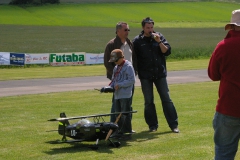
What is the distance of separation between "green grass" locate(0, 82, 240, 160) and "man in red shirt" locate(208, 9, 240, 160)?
8.03 ft

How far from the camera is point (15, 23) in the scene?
63.2 m

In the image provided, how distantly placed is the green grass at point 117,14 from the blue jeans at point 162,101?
53.2 meters

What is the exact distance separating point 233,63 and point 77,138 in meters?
4.11

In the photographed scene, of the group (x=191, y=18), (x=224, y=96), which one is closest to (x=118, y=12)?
(x=191, y=18)

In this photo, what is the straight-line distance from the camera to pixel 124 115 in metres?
10.3

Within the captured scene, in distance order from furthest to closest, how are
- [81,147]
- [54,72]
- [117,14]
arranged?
[117,14], [54,72], [81,147]

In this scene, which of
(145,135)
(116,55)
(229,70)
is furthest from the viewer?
(145,135)

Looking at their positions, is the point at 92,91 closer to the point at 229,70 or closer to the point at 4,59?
the point at 229,70

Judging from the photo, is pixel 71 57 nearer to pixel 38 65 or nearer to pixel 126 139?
pixel 38 65

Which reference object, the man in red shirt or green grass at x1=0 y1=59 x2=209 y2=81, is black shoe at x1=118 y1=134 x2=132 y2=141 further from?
green grass at x1=0 y1=59 x2=209 y2=81

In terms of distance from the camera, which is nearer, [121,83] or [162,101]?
[121,83]

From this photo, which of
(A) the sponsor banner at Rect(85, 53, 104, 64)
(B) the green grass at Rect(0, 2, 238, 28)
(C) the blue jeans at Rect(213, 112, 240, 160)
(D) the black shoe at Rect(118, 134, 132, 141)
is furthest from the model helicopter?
(B) the green grass at Rect(0, 2, 238, 28)

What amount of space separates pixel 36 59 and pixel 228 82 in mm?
28126

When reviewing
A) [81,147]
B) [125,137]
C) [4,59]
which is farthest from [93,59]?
[81,147]
